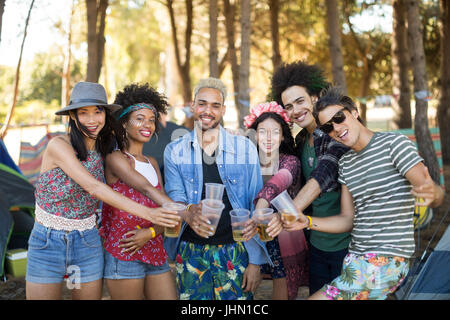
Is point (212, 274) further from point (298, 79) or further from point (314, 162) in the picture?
point (298, 79)

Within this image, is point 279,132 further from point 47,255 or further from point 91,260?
point 47,255

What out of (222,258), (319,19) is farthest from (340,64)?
(319,19)

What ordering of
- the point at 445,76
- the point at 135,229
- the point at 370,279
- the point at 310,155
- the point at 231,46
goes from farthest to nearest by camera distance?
the point at 445,76 < the point at 231,46 < the point at 310,155 < the point at 135,229 < the point at 370,279

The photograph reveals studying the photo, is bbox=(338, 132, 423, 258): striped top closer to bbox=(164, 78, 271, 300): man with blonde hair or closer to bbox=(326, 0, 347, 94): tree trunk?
bbox=(164, 78, 271, 300): man with blonde hair

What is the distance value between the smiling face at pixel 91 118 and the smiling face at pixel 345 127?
158 cm

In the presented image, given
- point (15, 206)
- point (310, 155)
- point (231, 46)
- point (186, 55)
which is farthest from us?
point (186, 55)

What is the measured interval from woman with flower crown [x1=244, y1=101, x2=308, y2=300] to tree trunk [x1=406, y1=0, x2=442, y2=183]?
6.02 metres

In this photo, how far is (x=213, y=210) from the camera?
2.73 meters

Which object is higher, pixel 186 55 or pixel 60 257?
pixel 186 55

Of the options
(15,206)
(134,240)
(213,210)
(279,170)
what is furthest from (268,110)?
(15,206)

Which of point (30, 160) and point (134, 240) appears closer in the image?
point (134, 240)

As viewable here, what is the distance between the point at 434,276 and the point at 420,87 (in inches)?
218

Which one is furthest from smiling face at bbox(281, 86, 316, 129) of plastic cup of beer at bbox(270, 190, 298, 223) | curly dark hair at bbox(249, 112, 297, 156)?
plastic cup of beer at bbox(270, 190, 298, 223)
